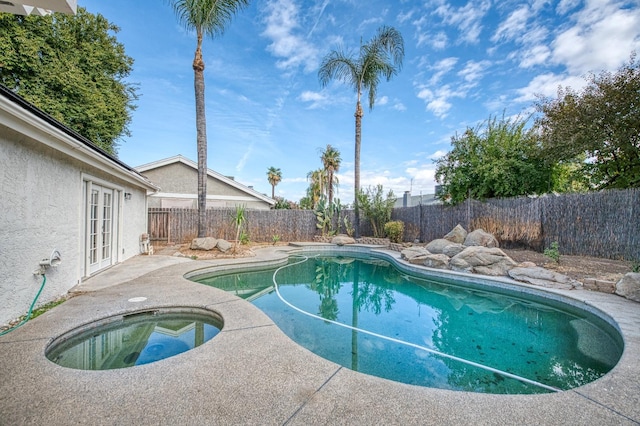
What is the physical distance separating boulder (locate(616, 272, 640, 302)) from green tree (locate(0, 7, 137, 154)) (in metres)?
18.3

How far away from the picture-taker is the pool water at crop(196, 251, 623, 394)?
3141mm

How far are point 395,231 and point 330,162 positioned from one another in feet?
47.2

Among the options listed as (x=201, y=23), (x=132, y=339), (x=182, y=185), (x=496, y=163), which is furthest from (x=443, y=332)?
(x=182, y=185)

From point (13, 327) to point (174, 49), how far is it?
11856mm

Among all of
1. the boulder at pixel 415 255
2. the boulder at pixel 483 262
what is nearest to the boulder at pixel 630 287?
the boulder at pixel 483 262

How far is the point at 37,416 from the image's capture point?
1.83 meters

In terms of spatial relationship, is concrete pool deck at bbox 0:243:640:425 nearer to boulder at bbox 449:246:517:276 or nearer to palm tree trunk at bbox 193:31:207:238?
boulder at bbox 449:246:517:276

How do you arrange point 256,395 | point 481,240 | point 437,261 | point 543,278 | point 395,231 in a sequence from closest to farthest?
1. point 256,395
2. point 543,278
3. point 437,261
4. point 481,240
5. point 395,231

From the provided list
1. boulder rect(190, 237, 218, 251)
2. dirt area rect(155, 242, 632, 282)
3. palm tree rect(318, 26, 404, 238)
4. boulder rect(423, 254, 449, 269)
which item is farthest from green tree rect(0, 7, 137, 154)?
boulder rect(423, 254, 449, 269)

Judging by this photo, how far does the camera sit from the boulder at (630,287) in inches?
185

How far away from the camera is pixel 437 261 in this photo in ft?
27.2

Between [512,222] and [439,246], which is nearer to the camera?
[439,246]

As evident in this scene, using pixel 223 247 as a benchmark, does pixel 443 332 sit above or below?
below

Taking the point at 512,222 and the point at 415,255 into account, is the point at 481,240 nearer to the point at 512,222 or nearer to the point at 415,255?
the point at 512,222
